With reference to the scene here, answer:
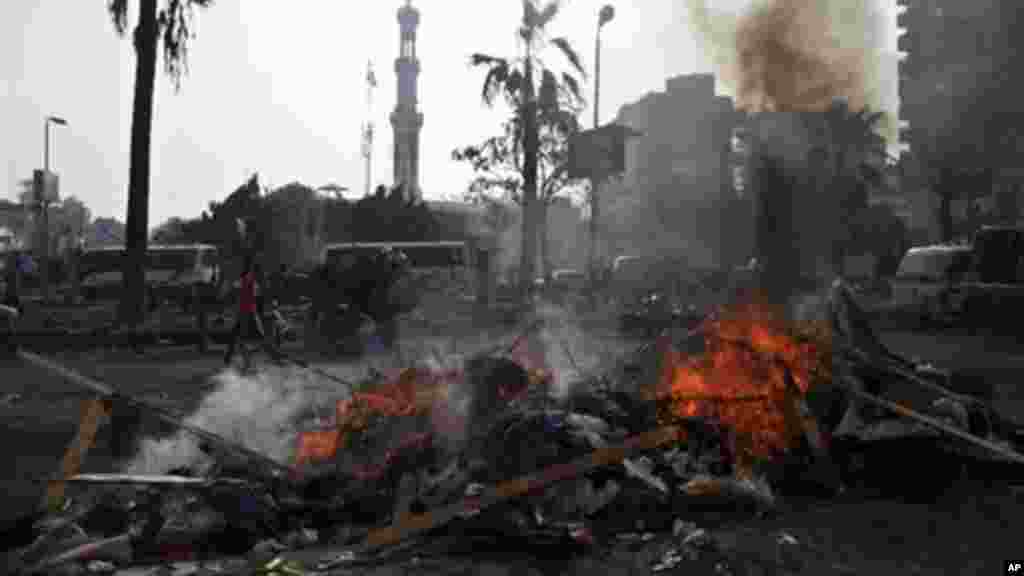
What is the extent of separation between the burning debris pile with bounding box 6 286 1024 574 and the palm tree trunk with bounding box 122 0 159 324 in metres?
11.9

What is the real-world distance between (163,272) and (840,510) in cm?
2726

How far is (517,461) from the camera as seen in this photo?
19.7 feet

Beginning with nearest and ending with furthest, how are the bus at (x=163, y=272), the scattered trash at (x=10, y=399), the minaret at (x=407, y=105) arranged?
the scattered trash at (x=10, y=399) → the bus at (x=163, y=272) → the minaret at (x=407, y=105)

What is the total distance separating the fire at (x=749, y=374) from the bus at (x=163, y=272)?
2319 cm

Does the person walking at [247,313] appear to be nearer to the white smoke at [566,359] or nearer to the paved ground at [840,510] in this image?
the paved ground at [840,510]

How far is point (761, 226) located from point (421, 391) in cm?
968

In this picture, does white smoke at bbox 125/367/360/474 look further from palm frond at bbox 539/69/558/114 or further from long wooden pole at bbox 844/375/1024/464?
palm frond at bbox 539/69/558/114

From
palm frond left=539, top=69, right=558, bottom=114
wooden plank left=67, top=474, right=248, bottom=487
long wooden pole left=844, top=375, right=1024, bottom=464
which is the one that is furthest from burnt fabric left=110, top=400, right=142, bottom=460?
palm frond left=539, top=69, right=558, bottom=114

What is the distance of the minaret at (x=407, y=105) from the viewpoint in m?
105

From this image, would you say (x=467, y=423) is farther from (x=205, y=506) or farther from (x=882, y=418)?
(x=882, y=418)

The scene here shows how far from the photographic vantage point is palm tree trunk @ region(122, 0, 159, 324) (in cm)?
1903

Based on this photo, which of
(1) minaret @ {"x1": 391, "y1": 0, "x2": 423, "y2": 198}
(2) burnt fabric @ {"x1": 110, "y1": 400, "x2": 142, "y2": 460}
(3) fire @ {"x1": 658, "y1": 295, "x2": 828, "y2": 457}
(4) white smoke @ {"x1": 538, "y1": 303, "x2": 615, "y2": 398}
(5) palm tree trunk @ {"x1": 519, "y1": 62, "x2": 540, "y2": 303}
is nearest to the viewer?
(3) fire @ {"x1": 658, "y1": 295, "x2": 828, "y2": 457}

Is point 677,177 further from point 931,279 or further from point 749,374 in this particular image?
point 749,374

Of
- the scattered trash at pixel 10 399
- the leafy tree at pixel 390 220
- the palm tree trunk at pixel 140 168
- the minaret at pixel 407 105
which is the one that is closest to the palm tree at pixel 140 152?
the palm tree trunk at pixel 140 168
